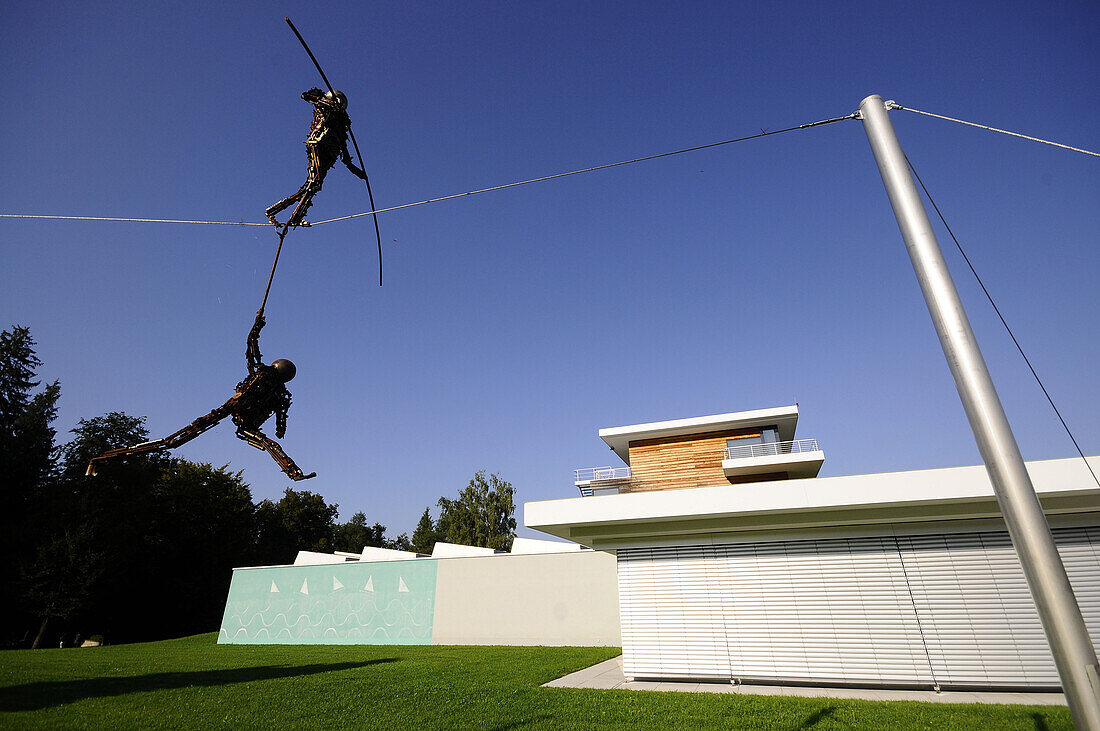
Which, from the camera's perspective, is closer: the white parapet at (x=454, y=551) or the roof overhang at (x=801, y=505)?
the roof overhang at (x=801, y=505)

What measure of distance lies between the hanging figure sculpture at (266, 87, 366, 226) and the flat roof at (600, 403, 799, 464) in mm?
17311

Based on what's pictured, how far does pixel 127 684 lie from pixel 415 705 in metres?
8.23

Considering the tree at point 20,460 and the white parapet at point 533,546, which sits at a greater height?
the tree at point 20,460

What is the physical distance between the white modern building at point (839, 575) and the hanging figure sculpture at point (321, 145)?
9.65 meters

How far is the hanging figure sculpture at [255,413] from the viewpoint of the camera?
5.09m

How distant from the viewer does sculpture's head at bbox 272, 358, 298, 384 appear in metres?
5.59

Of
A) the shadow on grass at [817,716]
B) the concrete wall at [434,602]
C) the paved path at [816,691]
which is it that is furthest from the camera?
the concrete wall at [434,602]

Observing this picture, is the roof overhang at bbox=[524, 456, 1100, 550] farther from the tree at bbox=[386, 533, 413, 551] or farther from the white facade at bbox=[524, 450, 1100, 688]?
the tree at bbox=[386, 533, 413, 551]

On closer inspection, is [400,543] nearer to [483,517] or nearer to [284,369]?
[483,517]

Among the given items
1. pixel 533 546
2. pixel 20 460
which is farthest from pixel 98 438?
pixel 533 546

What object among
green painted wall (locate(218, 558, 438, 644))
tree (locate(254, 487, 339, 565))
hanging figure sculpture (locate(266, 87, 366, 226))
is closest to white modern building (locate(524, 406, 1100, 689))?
hanging figure sculpture (locate(266, 87, 366, 226))

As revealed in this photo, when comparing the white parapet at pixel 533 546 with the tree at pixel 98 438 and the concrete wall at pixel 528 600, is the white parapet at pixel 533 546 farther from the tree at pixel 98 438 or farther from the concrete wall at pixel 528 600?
the tree at pixel 98 438

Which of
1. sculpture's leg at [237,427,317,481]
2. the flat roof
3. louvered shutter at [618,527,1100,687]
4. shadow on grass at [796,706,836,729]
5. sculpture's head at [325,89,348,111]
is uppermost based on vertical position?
the flat roof

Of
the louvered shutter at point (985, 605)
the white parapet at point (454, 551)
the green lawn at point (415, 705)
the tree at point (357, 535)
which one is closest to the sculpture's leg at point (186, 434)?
the green lawn at point (415, 705)
